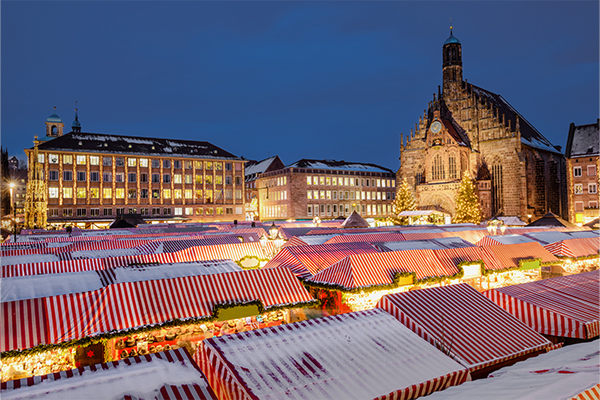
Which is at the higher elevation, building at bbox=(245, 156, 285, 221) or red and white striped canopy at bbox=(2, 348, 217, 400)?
building at bbox=(245, 156, 285, 221)

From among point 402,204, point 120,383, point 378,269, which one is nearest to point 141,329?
point 120,383

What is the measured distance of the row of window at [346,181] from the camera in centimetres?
7736

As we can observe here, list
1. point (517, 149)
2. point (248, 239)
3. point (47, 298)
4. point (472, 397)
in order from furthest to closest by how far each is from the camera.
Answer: point (517, 149), point (248, 239), point (47, 298), point (472, 397)

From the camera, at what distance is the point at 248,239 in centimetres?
2764

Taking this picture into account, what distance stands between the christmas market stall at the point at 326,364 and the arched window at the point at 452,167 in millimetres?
55343

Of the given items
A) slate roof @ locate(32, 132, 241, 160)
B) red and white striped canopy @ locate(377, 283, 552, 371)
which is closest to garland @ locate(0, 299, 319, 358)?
red and white striped canopy @ locate(377, 283, 552, 371)

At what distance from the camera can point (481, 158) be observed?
58.6m

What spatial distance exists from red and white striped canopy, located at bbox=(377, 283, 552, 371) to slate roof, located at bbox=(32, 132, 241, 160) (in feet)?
215

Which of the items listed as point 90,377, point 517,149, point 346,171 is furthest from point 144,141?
point 90,377

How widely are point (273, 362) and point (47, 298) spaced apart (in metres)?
6.52

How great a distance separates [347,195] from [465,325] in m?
72.2

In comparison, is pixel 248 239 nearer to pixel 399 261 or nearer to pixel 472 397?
pixel 399 261

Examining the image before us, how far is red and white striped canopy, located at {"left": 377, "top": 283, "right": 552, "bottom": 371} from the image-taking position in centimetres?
823

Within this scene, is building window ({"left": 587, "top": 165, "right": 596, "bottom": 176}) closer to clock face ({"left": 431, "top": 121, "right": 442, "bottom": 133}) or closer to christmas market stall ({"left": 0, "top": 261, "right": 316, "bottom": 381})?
clock face ({"left": 431, "top": 121, "right": 442, "bottom": 133})
